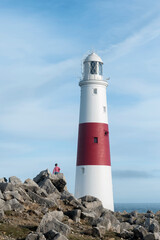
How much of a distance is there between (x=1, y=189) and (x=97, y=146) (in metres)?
14.4

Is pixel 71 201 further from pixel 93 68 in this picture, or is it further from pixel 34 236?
pixel 93 68

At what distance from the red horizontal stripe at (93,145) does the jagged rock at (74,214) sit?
1375 centimetres

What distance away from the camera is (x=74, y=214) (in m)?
18.3

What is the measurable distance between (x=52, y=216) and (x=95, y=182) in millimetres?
16212

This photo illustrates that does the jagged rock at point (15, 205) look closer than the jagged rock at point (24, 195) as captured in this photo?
Yes

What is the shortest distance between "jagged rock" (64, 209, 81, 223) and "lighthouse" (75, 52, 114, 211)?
44.7 feet

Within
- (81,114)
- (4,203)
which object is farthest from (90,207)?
(81,114)

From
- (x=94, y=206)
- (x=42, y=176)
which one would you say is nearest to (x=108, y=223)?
(x=94, y=206)

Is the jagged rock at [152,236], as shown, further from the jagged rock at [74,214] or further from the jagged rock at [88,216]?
the jagged rock at [74,214]

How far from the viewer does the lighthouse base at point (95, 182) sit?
32172 millimetres

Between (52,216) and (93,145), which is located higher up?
(93,145)

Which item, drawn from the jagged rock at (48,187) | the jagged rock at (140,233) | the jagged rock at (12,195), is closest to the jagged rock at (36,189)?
the jagged rock at (48,187)

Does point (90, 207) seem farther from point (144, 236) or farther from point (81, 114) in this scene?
point (81, 114)

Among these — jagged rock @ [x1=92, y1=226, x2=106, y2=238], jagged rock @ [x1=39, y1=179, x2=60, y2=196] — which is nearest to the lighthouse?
jagged rock @ [x1=39, y1=179, x2=60, y2=196]
